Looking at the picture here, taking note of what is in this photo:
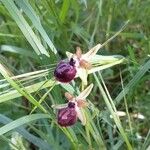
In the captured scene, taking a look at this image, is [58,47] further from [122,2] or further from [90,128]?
[90,128]

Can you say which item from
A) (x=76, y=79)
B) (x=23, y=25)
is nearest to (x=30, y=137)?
(x=23, y=25)

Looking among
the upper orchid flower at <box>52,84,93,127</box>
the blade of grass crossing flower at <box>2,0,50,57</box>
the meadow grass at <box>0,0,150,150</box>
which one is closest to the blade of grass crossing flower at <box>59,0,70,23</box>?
the meadow grass at <box>0,0,150,150</box>

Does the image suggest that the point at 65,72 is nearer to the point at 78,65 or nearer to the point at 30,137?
the point at 78,65

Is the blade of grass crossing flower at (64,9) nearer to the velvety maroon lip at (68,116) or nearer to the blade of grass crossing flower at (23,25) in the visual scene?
the blade of grass crossing flower at (23,25)

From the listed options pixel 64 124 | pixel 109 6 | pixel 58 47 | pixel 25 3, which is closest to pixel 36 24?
pixel 25 3

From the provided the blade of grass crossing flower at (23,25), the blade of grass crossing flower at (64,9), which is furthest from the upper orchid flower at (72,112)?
the blade of grass crossing flower at (64,9)

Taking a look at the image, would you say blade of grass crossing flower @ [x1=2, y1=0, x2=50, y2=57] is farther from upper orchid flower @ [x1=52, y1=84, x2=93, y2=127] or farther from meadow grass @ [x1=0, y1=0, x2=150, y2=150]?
upper orchid flower @ [x1=52, y1=84, x2=93, y2=127]
